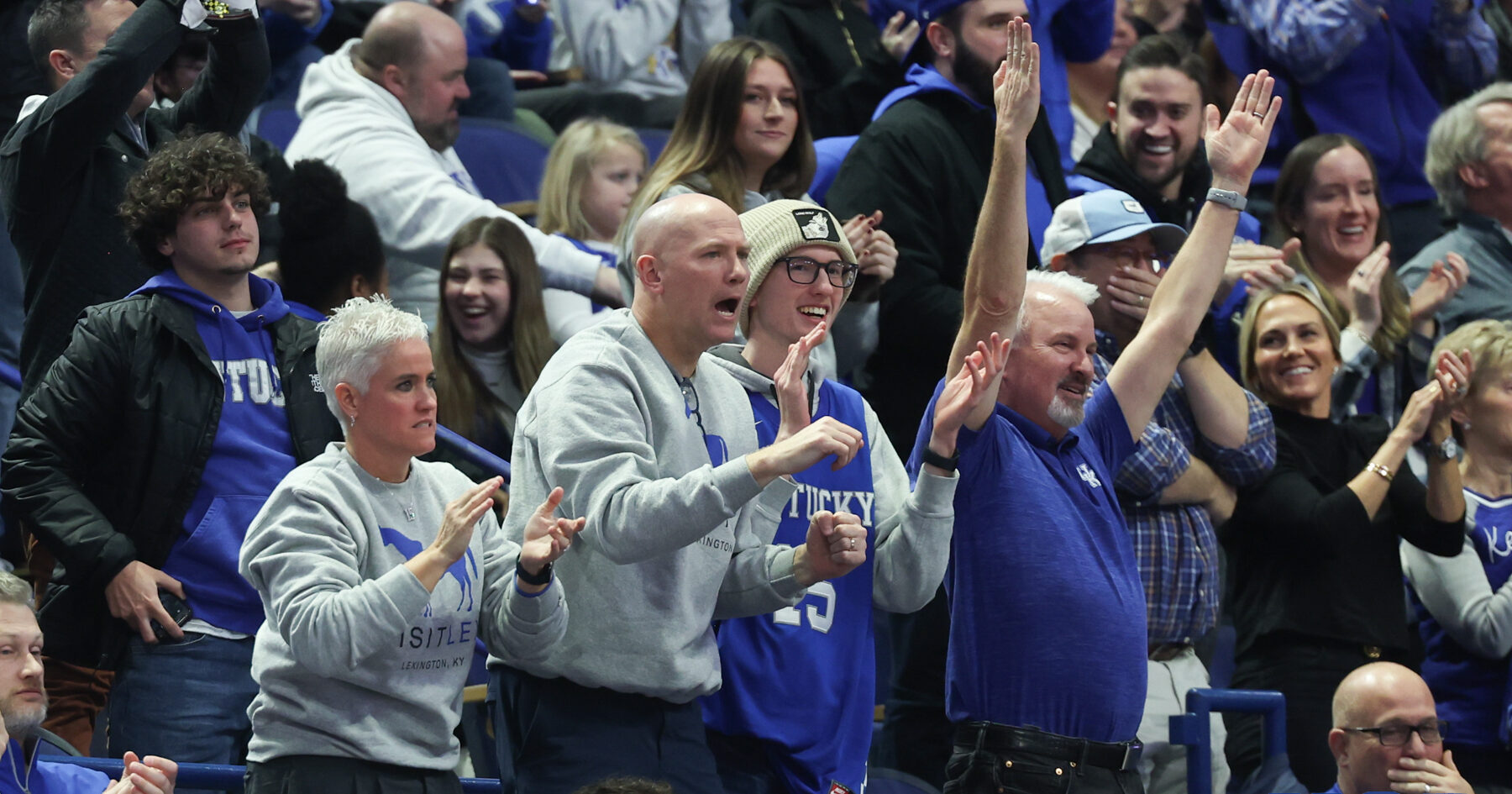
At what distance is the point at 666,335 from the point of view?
12.4 feet

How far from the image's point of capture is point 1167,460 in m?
4.83

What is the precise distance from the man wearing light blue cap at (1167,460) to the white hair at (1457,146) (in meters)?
1.96

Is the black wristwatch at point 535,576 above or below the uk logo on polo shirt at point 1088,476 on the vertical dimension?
below

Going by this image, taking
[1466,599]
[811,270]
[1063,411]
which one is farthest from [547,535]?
[1466,599]

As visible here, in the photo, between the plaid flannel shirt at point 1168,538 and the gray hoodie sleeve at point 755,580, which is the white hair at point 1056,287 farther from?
the gray hoodie sleeve at point 755,580

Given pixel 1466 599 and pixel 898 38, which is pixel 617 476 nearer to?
pixel 1466 599

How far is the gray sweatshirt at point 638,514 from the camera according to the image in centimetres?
344

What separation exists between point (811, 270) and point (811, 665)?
83cm

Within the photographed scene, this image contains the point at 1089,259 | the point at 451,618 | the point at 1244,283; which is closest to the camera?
the point at 451,618

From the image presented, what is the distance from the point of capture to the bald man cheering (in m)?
3.46

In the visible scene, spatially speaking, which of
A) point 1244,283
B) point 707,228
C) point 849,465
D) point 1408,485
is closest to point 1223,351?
point 1244,283

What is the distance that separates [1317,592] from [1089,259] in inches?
42.9

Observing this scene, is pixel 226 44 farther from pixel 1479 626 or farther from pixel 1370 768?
pixel 1479 626

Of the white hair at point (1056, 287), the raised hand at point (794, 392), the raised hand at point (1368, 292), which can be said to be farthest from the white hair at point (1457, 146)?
the raised hand at point (794, 392)
